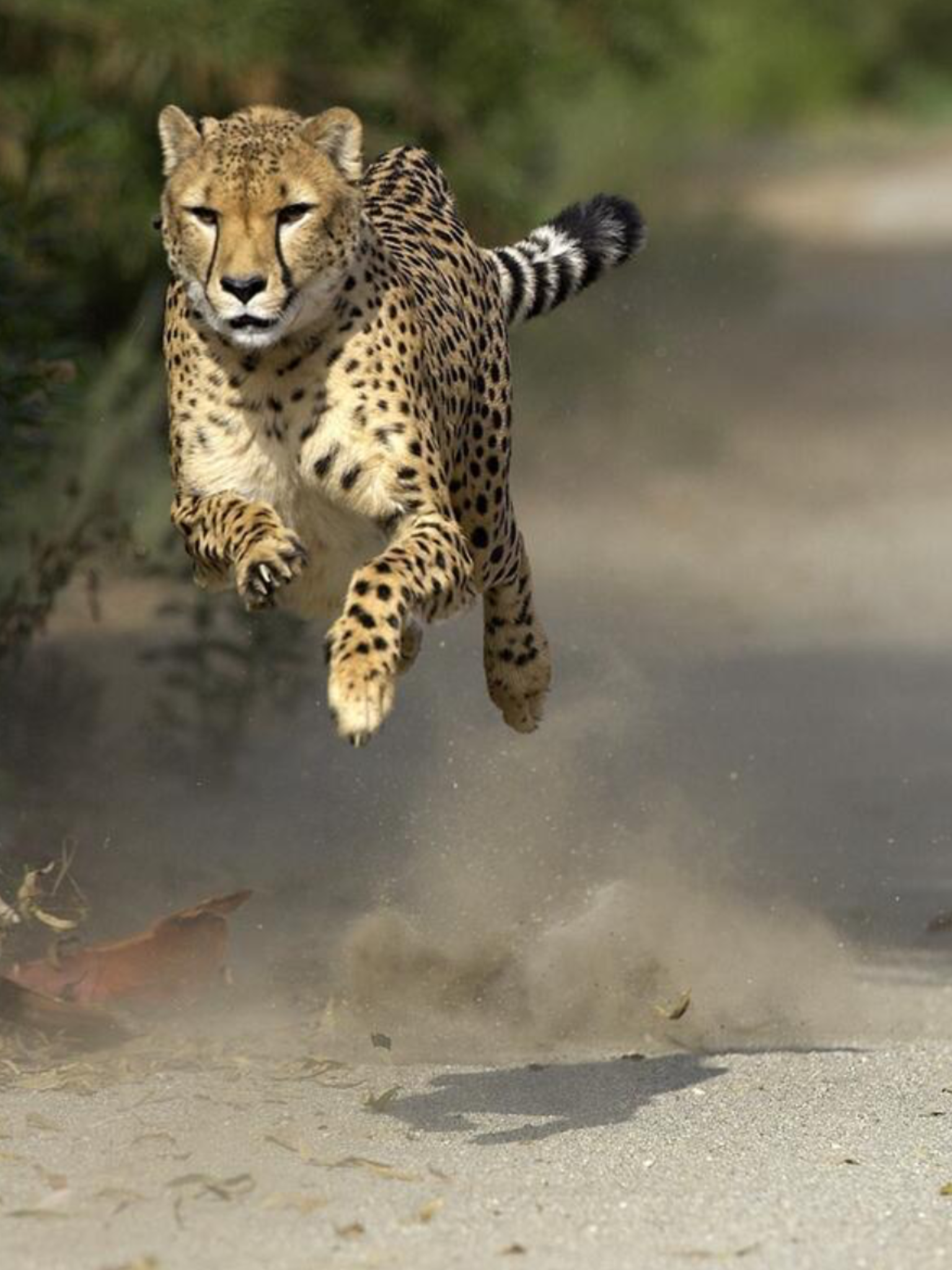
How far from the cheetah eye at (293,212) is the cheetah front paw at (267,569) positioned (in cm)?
54

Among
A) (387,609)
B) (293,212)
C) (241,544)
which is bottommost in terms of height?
(387,609)

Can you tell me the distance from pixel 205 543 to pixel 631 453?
31.1 ft

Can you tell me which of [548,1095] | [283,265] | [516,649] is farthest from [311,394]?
Answer: [548,1095]

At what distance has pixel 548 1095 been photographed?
5.66 meters

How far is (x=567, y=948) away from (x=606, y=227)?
1512 mm

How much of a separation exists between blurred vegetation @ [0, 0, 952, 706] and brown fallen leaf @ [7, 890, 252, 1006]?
1301 millimetres

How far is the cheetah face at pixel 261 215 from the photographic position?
5.17 meters

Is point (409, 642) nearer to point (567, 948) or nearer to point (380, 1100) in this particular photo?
point (380, 1100)

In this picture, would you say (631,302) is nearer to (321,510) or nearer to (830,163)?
(321,510)

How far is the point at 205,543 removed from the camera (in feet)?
17.7

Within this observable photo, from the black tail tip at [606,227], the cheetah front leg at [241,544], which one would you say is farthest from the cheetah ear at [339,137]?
the black tail tip at [606,227]

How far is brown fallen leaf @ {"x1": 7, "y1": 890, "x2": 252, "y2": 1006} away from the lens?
20.0 ft

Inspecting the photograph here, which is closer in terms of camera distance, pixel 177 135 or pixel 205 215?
pixel 205 215

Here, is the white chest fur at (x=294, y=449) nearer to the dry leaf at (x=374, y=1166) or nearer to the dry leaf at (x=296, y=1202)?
the dry leaf at (x=374, y=1166)
